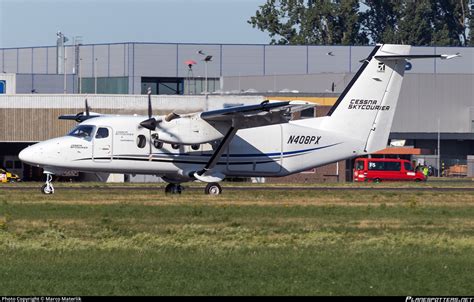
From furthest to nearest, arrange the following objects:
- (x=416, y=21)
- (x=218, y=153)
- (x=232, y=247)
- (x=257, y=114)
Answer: (x=416, y=21), (x=218, y=153), (x=257, y=114), (x=232, y=247)

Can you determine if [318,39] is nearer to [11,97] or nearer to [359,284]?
[11,97]

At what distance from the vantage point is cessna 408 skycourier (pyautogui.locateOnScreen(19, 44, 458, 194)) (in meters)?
37.8

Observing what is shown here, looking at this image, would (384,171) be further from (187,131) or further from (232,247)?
(232,247)

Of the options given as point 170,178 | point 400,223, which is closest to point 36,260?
point 400,223

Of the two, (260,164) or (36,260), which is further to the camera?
(260,164)

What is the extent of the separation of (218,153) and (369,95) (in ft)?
23.0

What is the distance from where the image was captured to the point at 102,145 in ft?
125

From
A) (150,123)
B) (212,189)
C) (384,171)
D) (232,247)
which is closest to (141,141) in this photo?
(150,123)

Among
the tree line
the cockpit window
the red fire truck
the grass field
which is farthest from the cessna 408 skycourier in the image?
the tree line

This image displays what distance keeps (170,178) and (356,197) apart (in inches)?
293

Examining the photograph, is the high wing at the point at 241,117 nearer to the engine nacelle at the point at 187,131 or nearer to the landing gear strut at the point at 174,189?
the engine nacelle at the point at 187,131

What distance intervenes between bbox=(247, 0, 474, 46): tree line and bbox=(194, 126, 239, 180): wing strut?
3928 inches

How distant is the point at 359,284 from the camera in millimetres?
17297

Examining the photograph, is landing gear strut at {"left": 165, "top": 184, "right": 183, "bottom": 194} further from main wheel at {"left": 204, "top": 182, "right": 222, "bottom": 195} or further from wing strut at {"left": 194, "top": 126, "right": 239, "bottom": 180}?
wing strut at {"left": 194, "top": 126, "right": 239, "bottom": 180}
